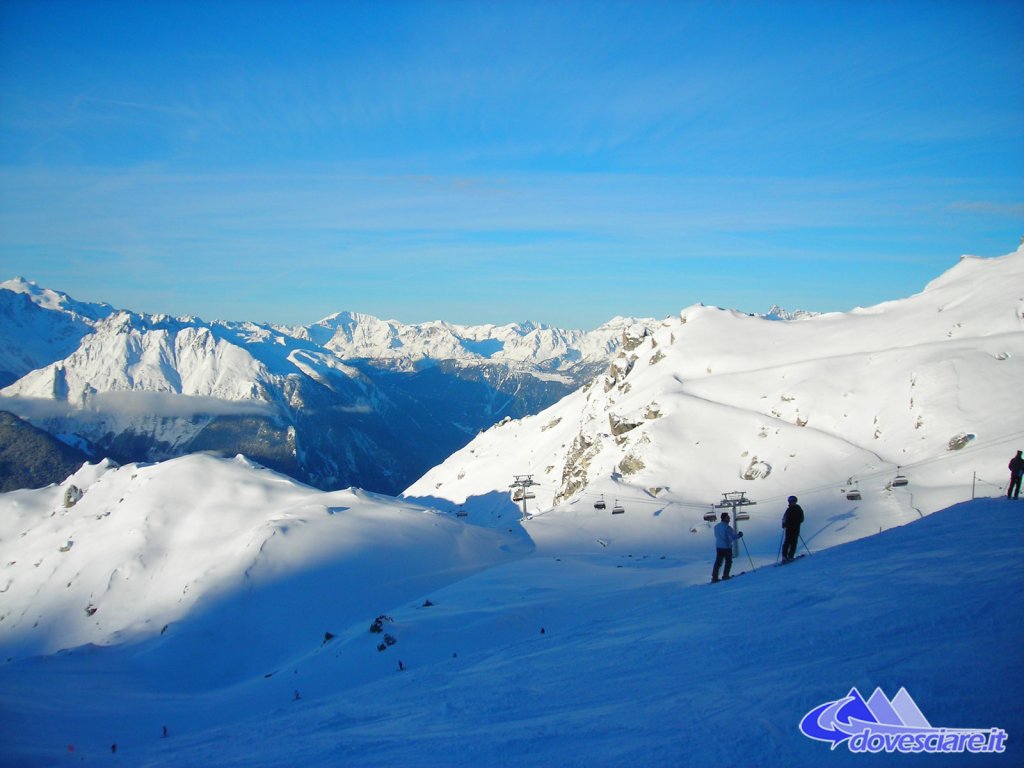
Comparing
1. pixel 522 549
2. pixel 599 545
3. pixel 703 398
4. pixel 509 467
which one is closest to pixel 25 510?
pixel 509 467

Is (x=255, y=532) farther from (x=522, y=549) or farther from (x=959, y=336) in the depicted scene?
(x=959, y=336)

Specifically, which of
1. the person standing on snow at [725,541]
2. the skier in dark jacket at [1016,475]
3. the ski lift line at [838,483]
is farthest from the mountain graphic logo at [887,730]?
the ski lift line at [838,483]

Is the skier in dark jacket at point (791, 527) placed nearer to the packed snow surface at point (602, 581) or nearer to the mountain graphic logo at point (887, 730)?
the packed snow surface at point (602, 581)

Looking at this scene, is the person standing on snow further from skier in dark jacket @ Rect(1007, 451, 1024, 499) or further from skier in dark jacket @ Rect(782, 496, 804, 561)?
skier in dark jacket @ Rect(1007, 451, 1024, 499)

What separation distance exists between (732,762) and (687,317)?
359 feet

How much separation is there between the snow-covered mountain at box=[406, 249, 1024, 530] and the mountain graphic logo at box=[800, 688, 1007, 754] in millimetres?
45737

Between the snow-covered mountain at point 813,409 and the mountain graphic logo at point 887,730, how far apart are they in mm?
45737

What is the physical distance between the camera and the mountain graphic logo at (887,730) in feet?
22.1

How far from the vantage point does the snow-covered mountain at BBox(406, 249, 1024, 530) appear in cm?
5641

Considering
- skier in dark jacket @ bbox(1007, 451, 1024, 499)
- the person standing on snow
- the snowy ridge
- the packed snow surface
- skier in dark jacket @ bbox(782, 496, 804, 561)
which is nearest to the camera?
the packed snow surface

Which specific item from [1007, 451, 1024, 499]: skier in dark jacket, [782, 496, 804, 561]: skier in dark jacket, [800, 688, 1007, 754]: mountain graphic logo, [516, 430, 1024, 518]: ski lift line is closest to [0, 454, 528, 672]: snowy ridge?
[516, 430, 1024, 518]: ski lift line

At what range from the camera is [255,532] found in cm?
5838

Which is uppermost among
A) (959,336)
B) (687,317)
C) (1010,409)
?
(687,317)

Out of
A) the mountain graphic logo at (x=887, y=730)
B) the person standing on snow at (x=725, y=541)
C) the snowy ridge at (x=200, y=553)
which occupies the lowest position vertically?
the snowy ridge at (x=200, y=553)
